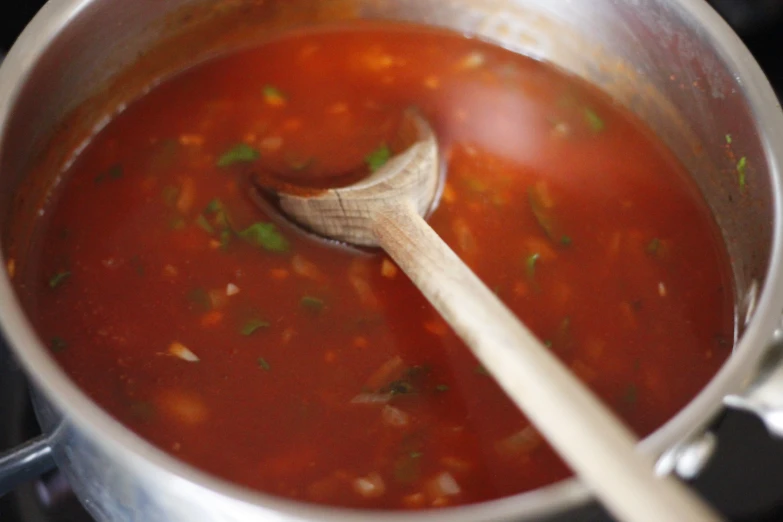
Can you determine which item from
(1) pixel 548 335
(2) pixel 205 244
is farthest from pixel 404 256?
(2) pixel 205 244

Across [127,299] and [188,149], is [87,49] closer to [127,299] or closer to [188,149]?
[188,149]

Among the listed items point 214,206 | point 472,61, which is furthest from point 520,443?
point 472,61

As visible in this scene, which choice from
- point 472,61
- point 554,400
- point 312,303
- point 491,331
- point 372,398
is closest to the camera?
point 554,400

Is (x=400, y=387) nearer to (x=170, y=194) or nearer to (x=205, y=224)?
(x=205, y=224)

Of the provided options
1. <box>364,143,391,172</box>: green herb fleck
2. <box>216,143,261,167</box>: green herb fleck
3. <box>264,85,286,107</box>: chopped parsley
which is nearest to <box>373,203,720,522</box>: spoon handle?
<box>364,143,391,172</box>: green herb fleck

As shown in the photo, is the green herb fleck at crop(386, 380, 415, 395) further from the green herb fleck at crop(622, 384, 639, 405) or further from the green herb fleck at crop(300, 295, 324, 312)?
the green herb fleck at crop(622, 384, 639, 405)

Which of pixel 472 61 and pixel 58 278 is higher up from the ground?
pixel 472 61

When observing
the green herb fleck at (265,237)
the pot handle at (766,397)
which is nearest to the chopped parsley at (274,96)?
the green herb fleck at (265,237)
